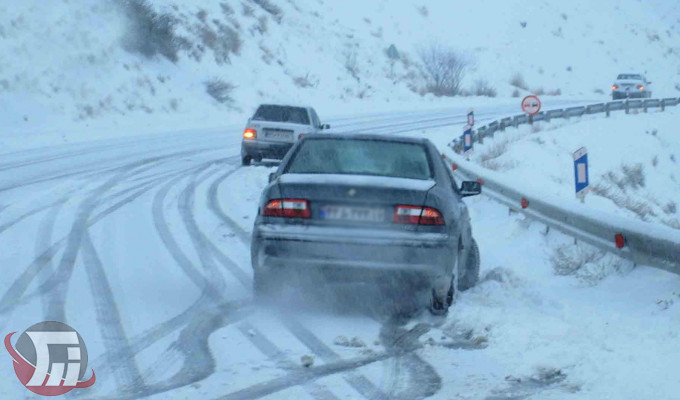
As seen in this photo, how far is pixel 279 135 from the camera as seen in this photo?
766 inches

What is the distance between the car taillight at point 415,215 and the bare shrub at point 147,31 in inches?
1186

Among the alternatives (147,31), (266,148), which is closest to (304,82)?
(147,31)

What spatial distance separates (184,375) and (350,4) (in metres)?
61.1

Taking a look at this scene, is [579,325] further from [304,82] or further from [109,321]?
[304,82]

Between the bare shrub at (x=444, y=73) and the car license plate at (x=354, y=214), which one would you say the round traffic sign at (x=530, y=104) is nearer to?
the car license plate at (x=354, y=214)

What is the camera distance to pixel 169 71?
3653cm

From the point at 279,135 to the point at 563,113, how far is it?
16.3 m

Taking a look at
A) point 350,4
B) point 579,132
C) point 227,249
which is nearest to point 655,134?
point 579,132

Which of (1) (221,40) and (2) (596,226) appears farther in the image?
(1) (221,40)

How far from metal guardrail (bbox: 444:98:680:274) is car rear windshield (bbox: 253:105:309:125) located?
5693 mm

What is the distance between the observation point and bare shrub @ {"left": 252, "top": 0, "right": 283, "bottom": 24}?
5153 cm

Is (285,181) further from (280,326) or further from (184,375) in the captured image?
(184,375)

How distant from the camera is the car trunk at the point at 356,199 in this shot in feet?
23.2

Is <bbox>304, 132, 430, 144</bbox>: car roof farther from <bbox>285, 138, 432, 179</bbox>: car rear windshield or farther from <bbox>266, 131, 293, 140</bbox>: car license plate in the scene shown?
<bbox>266, 131, 293, 140</bbox>: car license plate
